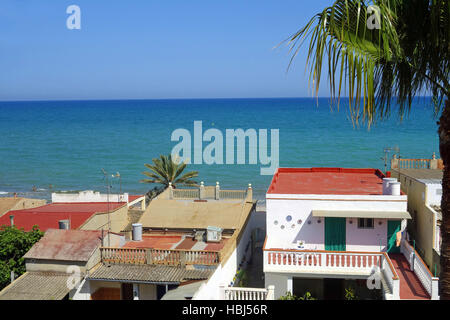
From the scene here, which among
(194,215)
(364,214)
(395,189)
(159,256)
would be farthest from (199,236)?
(395,189)

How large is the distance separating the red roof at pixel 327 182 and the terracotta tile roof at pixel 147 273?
4.35 meters

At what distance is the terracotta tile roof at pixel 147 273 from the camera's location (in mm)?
16172

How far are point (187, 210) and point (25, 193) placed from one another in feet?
141

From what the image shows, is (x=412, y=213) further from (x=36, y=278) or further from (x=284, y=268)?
(x=36, y=278)

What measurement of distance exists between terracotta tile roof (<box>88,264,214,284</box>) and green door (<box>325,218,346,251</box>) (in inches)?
177

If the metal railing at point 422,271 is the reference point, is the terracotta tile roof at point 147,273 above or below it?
below

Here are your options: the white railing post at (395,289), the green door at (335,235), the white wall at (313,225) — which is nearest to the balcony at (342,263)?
the white wall at (313,225)

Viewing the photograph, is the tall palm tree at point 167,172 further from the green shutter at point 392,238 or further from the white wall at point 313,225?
the green shutter at point 392,238

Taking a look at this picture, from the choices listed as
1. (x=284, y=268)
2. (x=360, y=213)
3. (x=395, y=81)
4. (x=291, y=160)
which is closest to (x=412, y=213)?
(x=360, y=213)

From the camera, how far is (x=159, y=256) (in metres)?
17.3

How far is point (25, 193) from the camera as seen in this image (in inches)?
2384

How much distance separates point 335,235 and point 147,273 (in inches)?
266

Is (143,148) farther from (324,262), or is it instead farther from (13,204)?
(324,262)

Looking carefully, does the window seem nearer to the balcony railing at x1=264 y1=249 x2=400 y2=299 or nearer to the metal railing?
the metal railing
